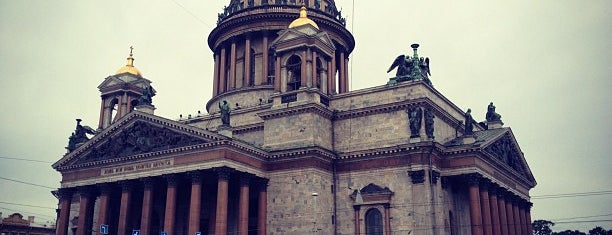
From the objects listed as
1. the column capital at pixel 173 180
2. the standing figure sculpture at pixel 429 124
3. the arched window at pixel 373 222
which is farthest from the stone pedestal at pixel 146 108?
the standing figure sculpture at pixel 429 124

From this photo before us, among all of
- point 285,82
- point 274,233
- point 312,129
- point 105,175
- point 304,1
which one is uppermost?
point 304,1

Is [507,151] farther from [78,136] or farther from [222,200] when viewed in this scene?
[78,136]

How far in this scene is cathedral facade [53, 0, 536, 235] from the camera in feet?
119

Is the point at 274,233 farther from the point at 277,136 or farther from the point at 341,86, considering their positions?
the point at 341,86

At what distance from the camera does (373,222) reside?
123 ft

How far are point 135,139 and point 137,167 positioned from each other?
1988 mm

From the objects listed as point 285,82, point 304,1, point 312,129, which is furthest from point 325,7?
point 312,129

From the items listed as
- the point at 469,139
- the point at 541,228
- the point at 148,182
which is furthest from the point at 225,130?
the point at 541,228

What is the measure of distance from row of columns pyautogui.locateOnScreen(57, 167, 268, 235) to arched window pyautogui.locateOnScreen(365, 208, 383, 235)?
21.4ft

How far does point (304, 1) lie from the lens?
5469cm

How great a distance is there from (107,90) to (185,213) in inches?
685

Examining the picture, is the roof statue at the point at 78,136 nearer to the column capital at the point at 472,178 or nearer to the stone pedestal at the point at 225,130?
the stone pedestal at the point at 225,130

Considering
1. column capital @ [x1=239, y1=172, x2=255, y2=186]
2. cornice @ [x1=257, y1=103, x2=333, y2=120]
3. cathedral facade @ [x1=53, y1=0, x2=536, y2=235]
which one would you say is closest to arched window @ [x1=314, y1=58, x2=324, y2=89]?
cathedral facade @ [x1=53, y1=0, x2=536, y2=235]

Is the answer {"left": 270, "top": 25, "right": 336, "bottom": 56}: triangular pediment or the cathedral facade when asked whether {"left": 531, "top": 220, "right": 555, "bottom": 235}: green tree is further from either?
{"left": 270, "top": 25, "right": 336, "bottom": 56}: triangular pediment
